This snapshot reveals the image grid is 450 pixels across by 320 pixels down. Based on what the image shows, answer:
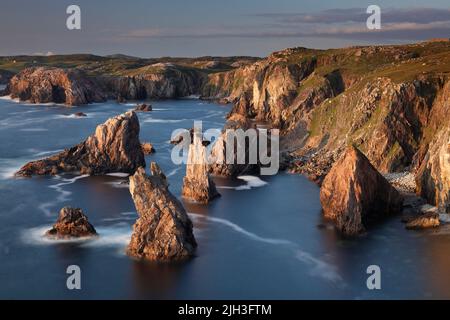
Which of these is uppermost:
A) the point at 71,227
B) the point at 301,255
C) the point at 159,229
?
the point at 159,229

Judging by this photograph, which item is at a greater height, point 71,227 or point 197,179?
point 197,179

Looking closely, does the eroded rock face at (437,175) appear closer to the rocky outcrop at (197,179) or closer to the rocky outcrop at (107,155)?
the rocky outcrop at (197,179)

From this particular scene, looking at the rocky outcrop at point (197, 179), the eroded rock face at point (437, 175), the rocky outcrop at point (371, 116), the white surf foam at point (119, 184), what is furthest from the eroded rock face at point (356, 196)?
the white surf foam at point (119, 184)

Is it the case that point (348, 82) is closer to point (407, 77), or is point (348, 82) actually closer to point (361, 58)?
point (361, 58)

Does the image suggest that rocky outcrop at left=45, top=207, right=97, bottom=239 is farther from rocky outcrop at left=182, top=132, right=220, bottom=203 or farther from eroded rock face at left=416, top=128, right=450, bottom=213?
eroded rock face at left=416, top=128, right=450, bottom=213

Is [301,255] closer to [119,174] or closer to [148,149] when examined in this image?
[119,174]

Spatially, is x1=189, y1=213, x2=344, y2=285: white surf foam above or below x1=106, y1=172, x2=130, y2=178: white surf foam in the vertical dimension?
below

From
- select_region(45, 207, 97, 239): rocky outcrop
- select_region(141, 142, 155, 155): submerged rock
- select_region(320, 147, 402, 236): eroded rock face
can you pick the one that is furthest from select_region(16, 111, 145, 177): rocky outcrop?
select_region(320, 147, 402, 236): eroded rock face

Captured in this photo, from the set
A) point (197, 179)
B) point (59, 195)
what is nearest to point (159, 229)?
point (197, 179)
